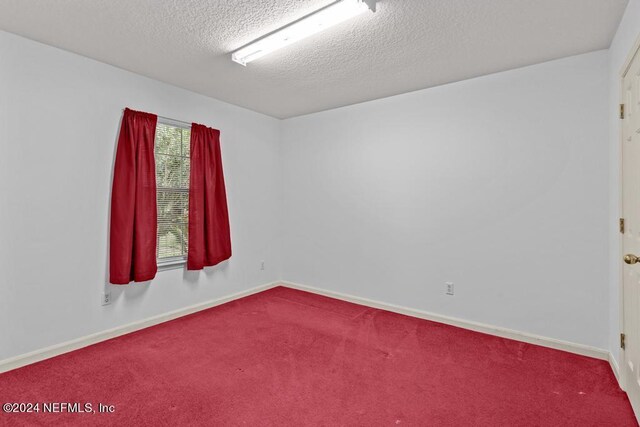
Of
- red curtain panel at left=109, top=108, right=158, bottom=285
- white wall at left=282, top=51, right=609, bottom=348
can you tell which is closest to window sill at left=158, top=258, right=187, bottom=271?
red curtain panel at left=109, top=108, right=158, bottom=285

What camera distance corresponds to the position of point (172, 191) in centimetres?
358

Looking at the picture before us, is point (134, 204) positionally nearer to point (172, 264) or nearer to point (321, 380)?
point (172, 264)

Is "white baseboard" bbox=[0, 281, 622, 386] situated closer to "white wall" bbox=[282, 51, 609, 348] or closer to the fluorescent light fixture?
"white wall" bbox=[282, 51, 609, 348]

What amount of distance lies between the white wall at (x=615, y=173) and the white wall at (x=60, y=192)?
3.83 metres

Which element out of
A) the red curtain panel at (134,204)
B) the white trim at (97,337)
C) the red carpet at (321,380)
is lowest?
the red carpet at (321,380)

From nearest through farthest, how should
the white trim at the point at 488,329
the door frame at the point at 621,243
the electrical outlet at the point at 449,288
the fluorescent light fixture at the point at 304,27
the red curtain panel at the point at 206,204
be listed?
the fluorescent light fixture at the point at 304,27, the door frame at the point at 621,243, the white trim at the point at 488,329, the electrical outlet at the point at 449,288, the red curtain panel at the point at 206,204

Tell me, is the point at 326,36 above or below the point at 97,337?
above

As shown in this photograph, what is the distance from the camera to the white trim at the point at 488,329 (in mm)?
2697

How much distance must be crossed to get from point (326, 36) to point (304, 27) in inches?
9.1

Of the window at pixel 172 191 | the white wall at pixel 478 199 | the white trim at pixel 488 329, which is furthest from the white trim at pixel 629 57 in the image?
the window at pixel 172 191

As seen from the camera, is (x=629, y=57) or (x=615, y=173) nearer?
(x=629, y=57)

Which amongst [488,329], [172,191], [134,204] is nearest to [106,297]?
[134,204]

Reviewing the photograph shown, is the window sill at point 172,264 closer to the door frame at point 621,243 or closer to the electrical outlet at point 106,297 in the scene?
the electrical outlet at point 106,297

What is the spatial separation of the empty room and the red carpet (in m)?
0.02
